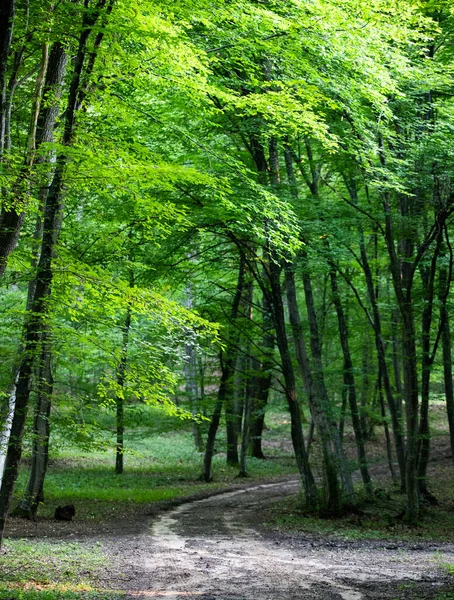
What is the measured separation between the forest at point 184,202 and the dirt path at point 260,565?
0.29 metres

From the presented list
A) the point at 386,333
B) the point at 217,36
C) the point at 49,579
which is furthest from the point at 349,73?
the point at 386,333

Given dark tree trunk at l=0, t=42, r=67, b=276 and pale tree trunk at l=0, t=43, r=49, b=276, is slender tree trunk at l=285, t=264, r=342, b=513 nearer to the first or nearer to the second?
dark tree trunk at l=0, t=42, r=67, b=276

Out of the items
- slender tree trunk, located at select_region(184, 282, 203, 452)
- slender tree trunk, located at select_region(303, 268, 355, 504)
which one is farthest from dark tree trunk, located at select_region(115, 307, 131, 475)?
slender tree trunk, located at select_region(303, 268, 355, 504)

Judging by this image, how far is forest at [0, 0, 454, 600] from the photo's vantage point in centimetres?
742

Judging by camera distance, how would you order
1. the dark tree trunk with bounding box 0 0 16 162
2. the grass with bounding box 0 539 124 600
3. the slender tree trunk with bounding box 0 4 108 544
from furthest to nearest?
1. the slender tree trunk with bounding box 0 4 108 544
2. the grass with bounding box 0 539 124 600
3. the dark tree trunk with bounding box 0 0 16 162

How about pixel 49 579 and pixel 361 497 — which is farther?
pixel 361 497

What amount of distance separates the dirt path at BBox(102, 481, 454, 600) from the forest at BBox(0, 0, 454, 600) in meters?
0.29

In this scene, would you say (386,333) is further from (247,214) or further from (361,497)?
(247,214)

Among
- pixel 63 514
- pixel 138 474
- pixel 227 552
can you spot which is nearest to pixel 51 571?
pixel 227 552

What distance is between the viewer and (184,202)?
494 inches

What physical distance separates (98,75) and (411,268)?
860cm

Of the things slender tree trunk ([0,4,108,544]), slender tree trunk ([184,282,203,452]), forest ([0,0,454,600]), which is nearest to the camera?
slender tree trunk ([0,4,108,544])

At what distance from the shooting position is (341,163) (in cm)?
1409

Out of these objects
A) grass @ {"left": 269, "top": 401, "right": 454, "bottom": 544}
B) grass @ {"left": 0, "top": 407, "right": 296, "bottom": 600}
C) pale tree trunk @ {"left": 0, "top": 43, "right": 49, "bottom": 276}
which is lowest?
grass @ {"left": 269, "top": 401, "right": 454, "bottom": 544}
